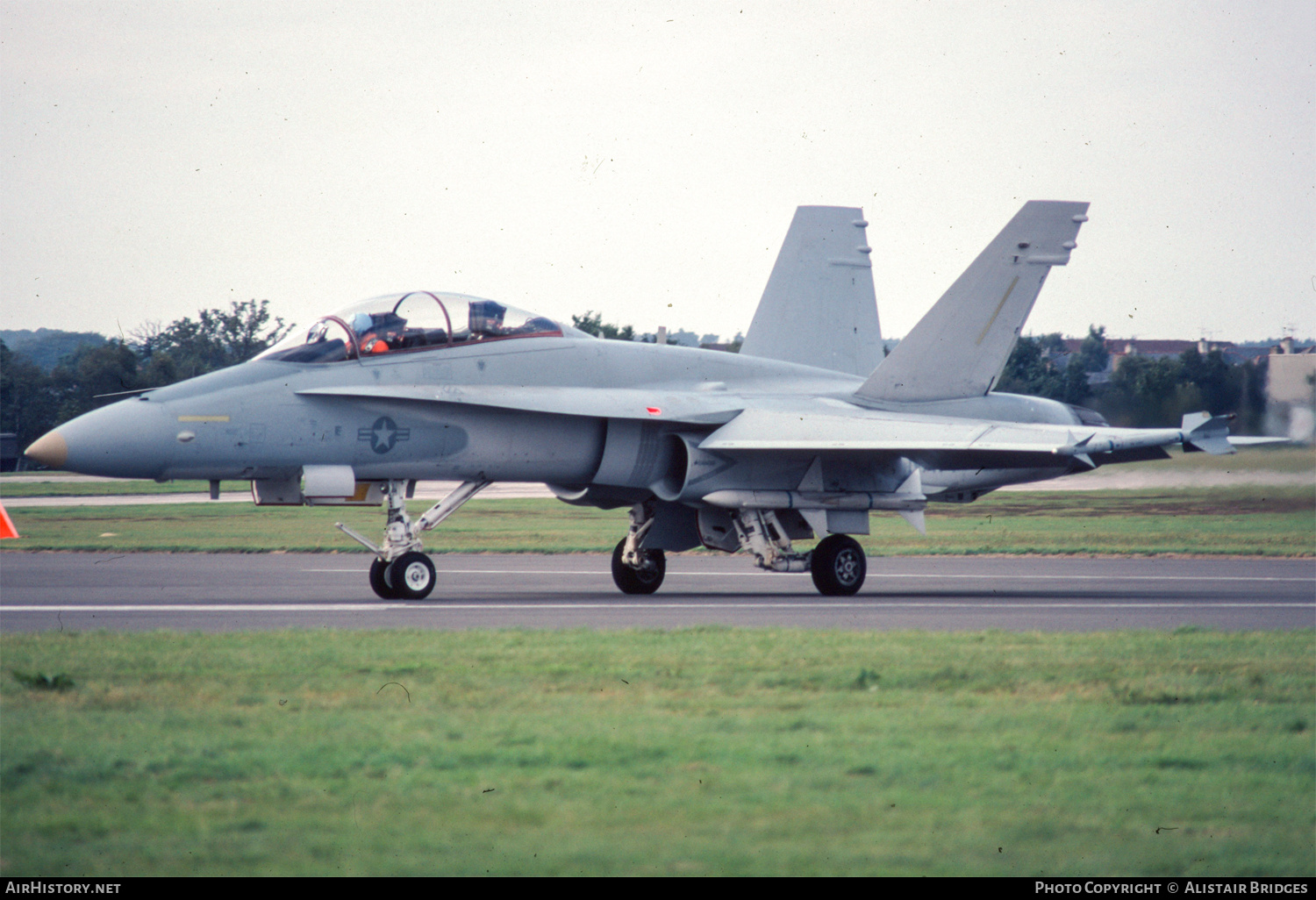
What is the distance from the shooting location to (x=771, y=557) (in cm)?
1538

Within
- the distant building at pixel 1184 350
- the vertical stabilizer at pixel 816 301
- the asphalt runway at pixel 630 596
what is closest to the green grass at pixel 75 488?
the asphalt runway at pixel 630 596

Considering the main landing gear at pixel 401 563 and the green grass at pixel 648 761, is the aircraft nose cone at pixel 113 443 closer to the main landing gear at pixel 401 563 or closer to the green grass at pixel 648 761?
the main landing gear at pixel 401 563

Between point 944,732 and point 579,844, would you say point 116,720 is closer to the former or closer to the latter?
point 579,844

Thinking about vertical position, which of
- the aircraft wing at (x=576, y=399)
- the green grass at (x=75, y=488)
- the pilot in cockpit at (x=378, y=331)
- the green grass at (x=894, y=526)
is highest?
the pilot in cockpit at (x=378, y=331)

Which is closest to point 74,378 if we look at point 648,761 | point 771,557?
point 771,557

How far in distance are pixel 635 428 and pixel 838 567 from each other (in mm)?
2798

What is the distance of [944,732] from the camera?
20.9 ft

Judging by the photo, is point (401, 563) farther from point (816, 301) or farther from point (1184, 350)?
point (1184, 350)

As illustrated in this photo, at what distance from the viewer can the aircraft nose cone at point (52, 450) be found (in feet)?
39.7

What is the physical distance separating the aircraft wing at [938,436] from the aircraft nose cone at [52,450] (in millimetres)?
6469

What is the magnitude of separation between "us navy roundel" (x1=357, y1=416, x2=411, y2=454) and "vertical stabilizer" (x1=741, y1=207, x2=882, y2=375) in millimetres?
7541

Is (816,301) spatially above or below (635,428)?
above

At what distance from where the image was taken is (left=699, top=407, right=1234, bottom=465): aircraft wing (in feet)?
46.7

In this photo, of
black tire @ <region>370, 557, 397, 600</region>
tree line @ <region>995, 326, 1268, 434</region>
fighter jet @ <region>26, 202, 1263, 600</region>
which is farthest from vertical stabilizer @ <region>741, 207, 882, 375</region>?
black tire @ <region>370, 557, 397, 600</region>
